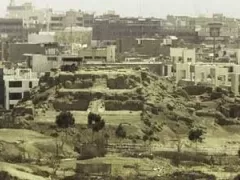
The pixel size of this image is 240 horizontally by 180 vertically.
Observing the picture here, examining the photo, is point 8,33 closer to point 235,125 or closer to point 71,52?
point 71,52

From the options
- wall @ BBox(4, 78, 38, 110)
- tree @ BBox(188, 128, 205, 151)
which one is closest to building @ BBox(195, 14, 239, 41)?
wall @ BBox(4, 78, 38, 110)

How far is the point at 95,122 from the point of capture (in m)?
49.2

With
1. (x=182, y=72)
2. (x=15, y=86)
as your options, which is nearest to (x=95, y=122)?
(x=15, y=86)

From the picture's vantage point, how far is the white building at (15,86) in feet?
199

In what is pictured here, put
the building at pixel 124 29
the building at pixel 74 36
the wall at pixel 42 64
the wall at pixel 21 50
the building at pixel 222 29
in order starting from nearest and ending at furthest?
the wall at pixel 42 64, the wall at pixel 21 50, the building at pixel 74 36, the building at pixel 124 29, the building at pixel 222 29

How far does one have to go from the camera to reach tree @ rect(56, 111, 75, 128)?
162 feet

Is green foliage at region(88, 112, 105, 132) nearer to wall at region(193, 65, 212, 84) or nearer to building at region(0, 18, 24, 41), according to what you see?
wall at region(193, 65, 212, 84)

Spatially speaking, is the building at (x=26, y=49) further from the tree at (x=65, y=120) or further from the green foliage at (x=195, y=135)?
the green foliage at (x=195, y=135)

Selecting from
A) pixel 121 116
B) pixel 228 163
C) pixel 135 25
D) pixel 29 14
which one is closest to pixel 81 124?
pixel 121 116

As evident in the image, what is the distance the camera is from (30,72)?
6556 cm

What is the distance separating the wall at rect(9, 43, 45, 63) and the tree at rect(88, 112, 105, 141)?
3260 centimetres

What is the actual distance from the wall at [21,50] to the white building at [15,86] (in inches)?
755

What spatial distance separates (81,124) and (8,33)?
90.5m

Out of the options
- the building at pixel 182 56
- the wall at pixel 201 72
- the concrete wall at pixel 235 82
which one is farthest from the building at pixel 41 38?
the concrete wall at pixel 235 82
